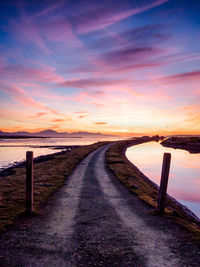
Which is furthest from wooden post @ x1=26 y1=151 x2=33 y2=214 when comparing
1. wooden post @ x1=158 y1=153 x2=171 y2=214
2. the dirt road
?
wooden post @ x1=158 y1=153 x2=171 y2=214

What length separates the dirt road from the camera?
6.37m

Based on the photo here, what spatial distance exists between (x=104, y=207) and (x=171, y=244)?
4910 millimetres

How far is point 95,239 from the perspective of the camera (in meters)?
7.73

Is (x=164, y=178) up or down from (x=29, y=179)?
up

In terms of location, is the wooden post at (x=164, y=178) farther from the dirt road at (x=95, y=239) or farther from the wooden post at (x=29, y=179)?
the wooden post at (x=29, y=179)

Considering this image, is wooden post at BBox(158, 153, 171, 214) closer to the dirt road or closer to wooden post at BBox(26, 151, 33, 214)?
the dirt road

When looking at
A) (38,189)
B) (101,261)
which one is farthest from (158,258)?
(38,189)

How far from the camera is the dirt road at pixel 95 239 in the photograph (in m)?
6.37

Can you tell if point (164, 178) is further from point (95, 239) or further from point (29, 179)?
point (29, 179)

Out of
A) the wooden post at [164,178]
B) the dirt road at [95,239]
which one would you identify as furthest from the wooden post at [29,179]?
the wooden post at [164,178]

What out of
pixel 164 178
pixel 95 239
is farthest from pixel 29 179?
pixel 164 178

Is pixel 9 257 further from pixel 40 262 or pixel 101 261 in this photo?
pixel 101 261

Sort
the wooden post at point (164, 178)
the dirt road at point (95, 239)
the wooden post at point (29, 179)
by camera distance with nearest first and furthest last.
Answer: the dirt road at point (95, 239) < the wooden post at point (29, 179) < the wooden post at point (164, 178)

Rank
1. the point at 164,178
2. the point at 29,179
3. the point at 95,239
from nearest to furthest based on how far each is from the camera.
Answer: the point at 95,239, the point at 29,179, the point at 164,178
